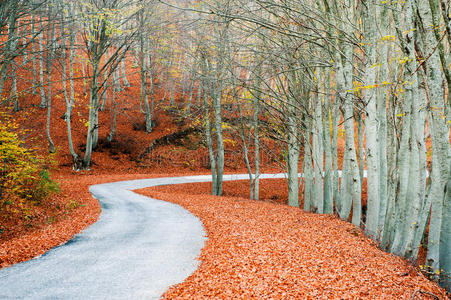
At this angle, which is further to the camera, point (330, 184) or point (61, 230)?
point (330, 184)

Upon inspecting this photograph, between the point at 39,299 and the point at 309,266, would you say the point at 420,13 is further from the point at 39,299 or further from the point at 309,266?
the point at 39,299

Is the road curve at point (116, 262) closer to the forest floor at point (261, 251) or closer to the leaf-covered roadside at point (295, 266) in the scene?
the forest floor at point (261, 251)

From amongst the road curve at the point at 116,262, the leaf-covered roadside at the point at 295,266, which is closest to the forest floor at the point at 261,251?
the leaf-covered roadside at the point at 295,266

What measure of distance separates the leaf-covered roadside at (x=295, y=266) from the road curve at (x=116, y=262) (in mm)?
457

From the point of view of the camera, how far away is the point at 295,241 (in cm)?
711

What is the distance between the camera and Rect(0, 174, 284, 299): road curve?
4.78m

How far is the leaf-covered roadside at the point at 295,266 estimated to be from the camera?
4613mm

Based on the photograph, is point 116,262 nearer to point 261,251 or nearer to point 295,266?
point 261,251

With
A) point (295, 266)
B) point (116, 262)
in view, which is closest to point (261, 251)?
point (295, 266)

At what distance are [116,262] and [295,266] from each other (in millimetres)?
3603

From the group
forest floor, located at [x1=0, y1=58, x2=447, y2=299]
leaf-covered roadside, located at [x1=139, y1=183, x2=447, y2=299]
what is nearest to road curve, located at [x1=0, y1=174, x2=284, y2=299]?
forest floor, located at [x1=0, y1=58, x2=447, y2=299]

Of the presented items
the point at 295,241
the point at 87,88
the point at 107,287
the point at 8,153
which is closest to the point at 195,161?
the point at 87,88

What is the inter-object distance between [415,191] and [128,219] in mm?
8175

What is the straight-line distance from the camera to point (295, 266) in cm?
552
